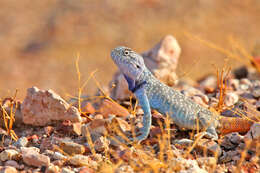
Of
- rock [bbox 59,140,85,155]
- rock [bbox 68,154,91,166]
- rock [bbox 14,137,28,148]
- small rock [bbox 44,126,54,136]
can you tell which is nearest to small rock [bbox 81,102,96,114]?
small rock [bbox 44,126,54,136]

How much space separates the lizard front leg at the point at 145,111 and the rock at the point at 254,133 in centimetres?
128

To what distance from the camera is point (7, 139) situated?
230 inches

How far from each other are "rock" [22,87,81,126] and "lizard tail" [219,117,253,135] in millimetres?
2083

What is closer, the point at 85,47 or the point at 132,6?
the point at 85,47

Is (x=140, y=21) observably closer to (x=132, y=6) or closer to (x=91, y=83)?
(x=132, y=6)

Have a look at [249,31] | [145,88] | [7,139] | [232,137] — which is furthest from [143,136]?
[249,31]

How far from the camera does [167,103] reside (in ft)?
18.4

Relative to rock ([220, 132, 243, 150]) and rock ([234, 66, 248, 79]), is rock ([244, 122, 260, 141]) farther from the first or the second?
rock ([234, 66, 248, 79])

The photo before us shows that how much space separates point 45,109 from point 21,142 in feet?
2.18

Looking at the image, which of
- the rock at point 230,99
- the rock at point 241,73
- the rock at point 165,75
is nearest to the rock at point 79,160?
the rock at point 230,99

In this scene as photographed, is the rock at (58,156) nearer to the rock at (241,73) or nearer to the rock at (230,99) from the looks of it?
the rock at (230,99)

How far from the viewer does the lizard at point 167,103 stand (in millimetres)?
5562

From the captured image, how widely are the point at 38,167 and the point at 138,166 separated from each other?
46.9 inches

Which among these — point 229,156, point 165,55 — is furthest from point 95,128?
point 165,55
